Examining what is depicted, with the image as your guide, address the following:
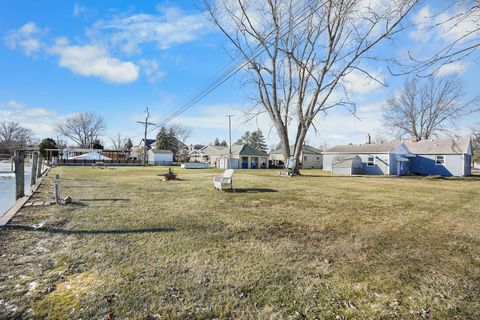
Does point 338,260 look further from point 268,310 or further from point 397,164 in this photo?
point 397,164

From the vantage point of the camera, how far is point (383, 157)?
2511 centimetres

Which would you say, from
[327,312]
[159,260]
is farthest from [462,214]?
[159,260]

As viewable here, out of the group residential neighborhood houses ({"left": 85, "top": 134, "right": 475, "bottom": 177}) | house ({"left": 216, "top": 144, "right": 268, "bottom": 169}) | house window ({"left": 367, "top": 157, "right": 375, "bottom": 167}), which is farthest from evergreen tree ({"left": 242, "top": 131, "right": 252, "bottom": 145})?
house window ({"left": 367, "top": 157, "right": 375, "bottom": 167})

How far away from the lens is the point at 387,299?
254cm

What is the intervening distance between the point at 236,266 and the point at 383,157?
2623 cm

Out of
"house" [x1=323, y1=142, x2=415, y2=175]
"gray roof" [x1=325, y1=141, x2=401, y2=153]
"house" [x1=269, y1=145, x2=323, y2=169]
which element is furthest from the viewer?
"house" [x1=269, y1=145, x2=323, y2=169]

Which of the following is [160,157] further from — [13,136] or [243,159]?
[13,136]

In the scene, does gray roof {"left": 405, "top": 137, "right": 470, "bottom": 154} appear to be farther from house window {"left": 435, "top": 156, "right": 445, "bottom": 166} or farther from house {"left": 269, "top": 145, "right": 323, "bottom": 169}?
house {"left": 269, "top": 145, "right": 323, "bottom": 169}

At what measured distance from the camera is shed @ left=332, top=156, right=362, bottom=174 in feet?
83.7

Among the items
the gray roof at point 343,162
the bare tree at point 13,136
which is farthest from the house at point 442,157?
the bare tree at point 13,136

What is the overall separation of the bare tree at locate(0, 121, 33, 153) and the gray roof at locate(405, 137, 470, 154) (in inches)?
2982

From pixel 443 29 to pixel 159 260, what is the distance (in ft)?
17.7

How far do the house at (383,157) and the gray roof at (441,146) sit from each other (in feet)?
4.26

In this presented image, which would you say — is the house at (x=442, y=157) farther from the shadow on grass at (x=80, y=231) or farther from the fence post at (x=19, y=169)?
the fence post at (x=19, y=169)
